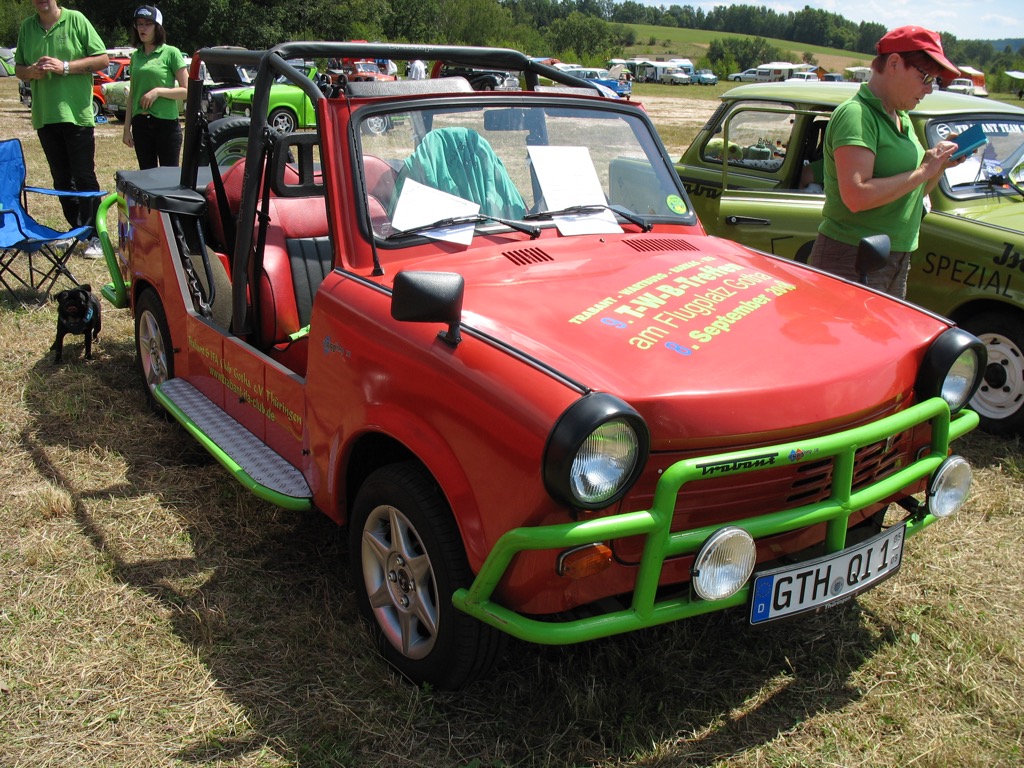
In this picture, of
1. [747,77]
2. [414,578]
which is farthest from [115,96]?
[747,77]

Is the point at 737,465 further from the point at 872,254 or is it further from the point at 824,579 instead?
the point at 872,254

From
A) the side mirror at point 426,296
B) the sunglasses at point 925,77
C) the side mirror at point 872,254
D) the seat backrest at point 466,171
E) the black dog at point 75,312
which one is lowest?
the black dog at point 75,312

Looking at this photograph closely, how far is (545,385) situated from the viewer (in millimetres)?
2281

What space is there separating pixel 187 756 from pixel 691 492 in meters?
1.65

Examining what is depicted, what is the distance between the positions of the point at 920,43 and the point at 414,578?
301cm

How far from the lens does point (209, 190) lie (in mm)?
4680

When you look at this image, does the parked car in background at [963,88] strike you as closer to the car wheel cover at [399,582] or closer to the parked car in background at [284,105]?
the car wheel cover at [399,582]

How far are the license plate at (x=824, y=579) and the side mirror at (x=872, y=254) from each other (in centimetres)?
122

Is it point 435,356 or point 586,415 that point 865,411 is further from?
point 435,356

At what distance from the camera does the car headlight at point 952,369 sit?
9.20 ft

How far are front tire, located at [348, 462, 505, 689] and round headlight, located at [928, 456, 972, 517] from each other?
142 cm

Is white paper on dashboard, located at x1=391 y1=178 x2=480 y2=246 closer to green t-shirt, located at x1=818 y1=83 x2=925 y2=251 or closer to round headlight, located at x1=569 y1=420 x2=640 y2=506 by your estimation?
round headlight, located at x1=569 y1=420 x2=640 y2=506

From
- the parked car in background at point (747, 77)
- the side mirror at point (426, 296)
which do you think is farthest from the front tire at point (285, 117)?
the parked car in background at point (747, 77)

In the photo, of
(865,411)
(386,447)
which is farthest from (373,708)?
(865,411)
